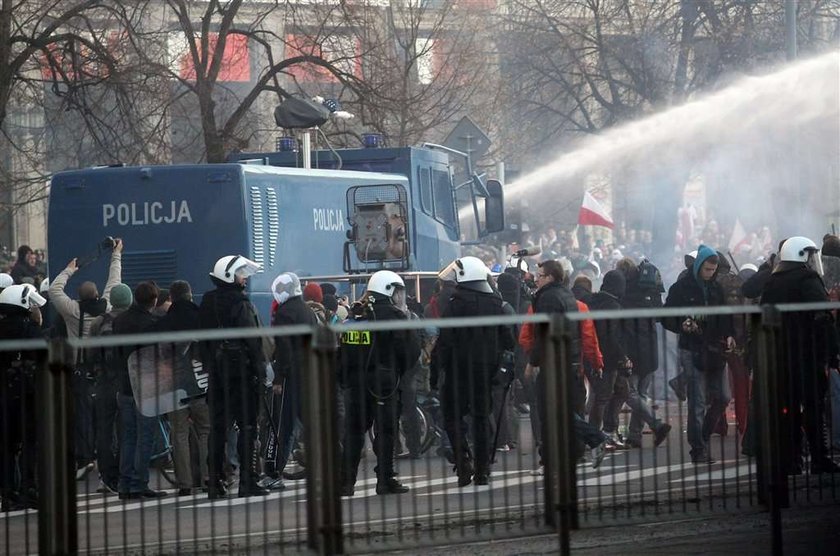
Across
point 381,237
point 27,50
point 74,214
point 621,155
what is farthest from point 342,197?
point 621,155

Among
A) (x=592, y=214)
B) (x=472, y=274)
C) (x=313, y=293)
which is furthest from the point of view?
(x=592, y=214)

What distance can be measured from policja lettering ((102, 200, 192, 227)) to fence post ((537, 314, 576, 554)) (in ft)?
28.3

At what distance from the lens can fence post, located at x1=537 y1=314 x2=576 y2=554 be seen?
6711 millimetres

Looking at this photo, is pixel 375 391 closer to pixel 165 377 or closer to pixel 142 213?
pixel 165 377

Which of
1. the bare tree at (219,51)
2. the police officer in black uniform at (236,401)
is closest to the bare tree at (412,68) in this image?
the bare tree at (219,51)

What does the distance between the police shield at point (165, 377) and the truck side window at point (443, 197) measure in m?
12.4

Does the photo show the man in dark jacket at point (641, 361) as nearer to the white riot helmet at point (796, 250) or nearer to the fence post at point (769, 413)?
the fence post at point (769, 413)

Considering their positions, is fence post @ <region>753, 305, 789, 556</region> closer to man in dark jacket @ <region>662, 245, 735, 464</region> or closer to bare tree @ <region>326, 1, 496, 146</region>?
man in dark jacket @ <region>662, 245, 735, 464</region>

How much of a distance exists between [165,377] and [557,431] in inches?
62.0

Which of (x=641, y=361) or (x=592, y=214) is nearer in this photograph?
(x=641, y=361)

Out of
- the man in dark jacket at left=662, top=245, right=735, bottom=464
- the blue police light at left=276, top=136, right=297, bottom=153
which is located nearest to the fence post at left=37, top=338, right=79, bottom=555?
the man in dark jacket at left=662, top=245, right=735, bottom=464

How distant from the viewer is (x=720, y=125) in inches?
1486

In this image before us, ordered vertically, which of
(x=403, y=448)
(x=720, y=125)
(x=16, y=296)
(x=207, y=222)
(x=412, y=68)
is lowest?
(x=403, y=448)

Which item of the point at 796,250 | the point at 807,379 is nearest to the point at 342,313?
the point at 796,250
